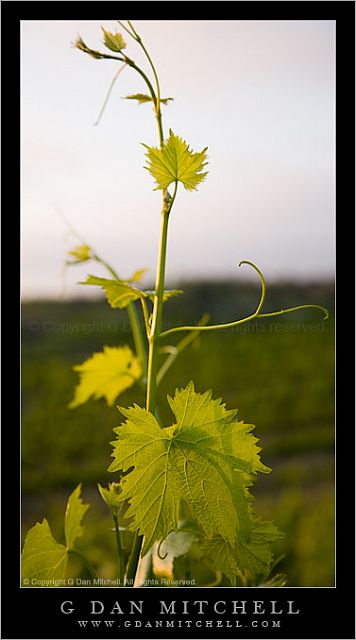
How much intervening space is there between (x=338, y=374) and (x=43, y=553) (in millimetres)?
294

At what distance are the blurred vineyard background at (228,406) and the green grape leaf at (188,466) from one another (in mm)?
985

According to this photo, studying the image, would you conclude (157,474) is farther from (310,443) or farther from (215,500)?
(310,443)

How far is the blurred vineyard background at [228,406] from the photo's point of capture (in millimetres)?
1677

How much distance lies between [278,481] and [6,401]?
150 cm

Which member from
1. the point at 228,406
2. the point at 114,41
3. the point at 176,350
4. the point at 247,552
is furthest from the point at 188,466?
the point at 228,406

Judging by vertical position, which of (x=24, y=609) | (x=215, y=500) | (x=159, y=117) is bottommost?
(x=24, y=609)

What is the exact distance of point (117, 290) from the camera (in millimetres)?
481

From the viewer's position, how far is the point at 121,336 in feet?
8.59

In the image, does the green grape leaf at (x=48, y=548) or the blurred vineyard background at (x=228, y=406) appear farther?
the blurred vineyard background at (x=228, y=406)

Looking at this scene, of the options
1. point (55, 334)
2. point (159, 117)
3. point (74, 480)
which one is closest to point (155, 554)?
point (159, 117)

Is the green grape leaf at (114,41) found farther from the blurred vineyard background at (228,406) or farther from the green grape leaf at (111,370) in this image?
the blurred vineyard background at (228,406)

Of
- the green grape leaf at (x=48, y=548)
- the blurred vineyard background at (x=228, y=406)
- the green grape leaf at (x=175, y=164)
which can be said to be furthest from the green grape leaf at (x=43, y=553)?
the blurred vineyard background at (x=228, y=406)

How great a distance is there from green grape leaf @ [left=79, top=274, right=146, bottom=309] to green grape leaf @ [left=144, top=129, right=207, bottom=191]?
8cm

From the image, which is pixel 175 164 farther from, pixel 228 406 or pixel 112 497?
pixel 228 406
